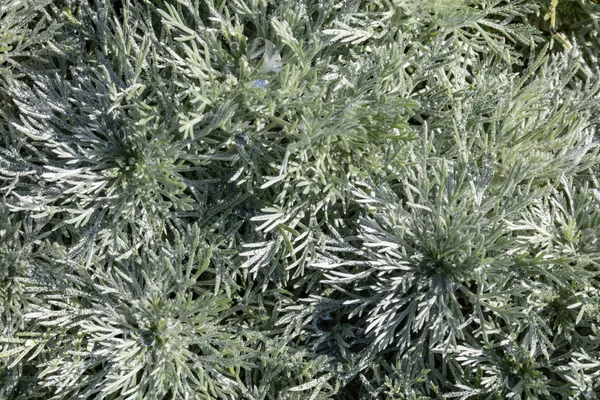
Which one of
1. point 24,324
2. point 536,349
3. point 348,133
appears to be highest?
point 348,133

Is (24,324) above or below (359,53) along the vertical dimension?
below

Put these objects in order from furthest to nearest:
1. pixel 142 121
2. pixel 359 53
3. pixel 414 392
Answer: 1. pixel 359 53
2. pixel 414 392
3. pixel 142 121

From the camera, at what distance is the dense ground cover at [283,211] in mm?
1672

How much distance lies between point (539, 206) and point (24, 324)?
1.43 m

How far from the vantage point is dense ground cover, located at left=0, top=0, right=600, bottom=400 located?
167cm

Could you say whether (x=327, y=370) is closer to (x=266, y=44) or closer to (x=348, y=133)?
(x=348, y=133)

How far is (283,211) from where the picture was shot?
171 centimetres

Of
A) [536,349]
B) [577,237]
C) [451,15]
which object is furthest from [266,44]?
[536,349]

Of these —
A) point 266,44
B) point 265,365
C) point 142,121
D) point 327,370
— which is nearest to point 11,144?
point 142,121

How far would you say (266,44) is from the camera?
5.44ft

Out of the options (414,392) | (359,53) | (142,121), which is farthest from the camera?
(359,53)

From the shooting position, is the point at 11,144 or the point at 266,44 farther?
the point at 11,144

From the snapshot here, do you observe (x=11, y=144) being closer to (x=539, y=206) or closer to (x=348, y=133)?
(x=348, y=133)

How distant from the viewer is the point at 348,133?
161 centimetres
